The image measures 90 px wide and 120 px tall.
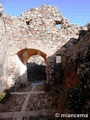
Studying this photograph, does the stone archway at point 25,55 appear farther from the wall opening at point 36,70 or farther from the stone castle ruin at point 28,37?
the wall opening at point 36,70

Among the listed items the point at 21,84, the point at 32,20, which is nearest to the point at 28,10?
the point at 32,20

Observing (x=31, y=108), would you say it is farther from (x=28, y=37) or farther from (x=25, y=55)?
(x=25, y=55)

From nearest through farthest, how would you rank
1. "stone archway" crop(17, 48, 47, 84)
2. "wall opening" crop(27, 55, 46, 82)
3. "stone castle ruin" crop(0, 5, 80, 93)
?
"stone castle ruin" crop(0, 5, 80, 93) → "stone archway" crop(17, 48, 47, 84) → "wall opening" crop(27, 55, 46, 82)

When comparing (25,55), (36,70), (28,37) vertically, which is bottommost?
(36,70)

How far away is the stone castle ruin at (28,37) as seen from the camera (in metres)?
8.67

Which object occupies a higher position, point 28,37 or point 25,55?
point 28,37

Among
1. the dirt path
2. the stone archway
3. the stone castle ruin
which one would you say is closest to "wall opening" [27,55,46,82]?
the stone archway

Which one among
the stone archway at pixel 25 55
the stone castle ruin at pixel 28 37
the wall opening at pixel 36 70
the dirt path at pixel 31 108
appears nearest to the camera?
the dirt path at pixel 31 108

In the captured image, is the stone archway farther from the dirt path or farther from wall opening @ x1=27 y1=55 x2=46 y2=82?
wall opening @ x1=27 y1=55 x2=46 y2=82

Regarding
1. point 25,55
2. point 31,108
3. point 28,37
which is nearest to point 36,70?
point 25,55

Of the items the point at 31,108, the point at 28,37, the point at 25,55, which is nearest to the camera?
the point at 31,108

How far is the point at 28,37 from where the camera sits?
883cm

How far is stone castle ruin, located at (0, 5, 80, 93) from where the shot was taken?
8.67 meters

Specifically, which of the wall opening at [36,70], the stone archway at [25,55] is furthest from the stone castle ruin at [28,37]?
the wall opening at [36,70]
